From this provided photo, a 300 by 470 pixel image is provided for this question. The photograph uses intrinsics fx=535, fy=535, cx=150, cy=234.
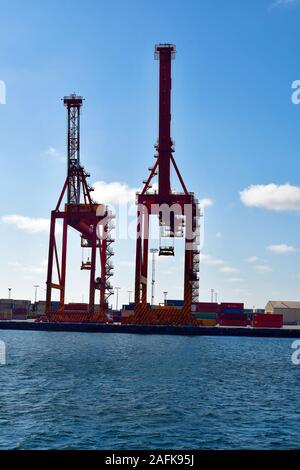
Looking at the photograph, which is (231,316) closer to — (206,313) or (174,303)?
(206,313)

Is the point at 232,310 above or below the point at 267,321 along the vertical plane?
above

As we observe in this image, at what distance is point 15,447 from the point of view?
19109 mm

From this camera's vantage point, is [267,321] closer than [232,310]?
Yes

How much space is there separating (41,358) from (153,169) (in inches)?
1870

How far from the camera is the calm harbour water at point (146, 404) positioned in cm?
2081

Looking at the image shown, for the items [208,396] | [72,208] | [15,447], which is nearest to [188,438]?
[15,447]

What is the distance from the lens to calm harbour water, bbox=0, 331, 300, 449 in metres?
20.8

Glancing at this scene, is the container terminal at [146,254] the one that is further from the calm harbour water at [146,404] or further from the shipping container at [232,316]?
the calm harbour water at [146,404]

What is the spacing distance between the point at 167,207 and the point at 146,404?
64.7m

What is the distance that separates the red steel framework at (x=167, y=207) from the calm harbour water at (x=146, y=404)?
132ft

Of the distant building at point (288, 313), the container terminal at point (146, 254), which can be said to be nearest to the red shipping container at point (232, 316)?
the container terminal at point (146, 254)

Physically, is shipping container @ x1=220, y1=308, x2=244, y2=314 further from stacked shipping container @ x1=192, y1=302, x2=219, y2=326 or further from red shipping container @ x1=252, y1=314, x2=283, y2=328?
red shipping container @ x1=252, y1=314, x2=283, y2=328

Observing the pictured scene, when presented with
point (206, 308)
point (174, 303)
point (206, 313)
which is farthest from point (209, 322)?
point (174, 303)

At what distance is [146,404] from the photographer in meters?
28.2
